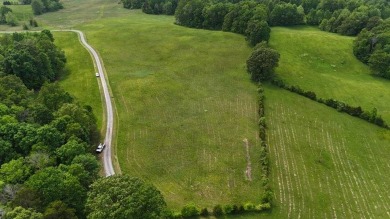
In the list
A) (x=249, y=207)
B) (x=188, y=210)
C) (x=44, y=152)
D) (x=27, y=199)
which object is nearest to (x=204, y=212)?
(x=188, y=210)

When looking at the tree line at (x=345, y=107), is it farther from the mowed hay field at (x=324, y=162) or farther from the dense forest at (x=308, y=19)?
the dense forest at (x=308, y=19)

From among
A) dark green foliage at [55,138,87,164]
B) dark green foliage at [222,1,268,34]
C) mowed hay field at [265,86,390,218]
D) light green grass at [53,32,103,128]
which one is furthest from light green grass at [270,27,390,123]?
dark green foliage at [55,138,87,164]

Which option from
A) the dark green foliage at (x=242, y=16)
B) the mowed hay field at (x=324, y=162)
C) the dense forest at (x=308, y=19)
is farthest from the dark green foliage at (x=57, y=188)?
the dark green foliage at (x=242, y=16)

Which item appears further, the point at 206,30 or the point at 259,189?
the point at 206,30

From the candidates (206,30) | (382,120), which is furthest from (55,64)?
(382,120)

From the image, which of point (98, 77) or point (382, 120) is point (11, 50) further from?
point (382, 120)

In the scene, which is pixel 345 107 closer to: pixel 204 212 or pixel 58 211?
pixel 204 212

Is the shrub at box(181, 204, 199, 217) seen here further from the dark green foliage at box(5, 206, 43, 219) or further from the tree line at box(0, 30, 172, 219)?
the dark green foliage at box(5, 206, 43, 219)
